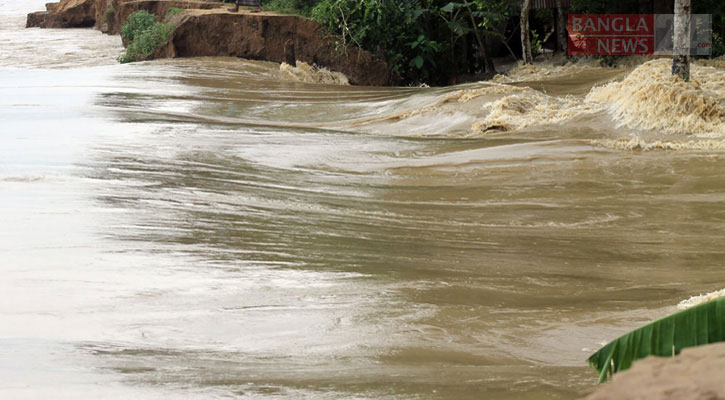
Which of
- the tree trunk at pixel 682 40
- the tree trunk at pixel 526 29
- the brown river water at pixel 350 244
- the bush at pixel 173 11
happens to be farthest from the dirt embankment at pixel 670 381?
the bush at pixel 173 11

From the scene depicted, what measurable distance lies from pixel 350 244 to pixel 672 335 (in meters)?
2.70

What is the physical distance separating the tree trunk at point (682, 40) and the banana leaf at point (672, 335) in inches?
276

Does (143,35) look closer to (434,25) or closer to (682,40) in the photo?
(434,25)

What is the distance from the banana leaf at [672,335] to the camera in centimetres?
164

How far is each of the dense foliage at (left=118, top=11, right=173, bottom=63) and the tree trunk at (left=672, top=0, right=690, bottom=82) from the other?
29.2 feet

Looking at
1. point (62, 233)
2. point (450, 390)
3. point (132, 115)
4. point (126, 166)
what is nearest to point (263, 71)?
→ point (132, 115)

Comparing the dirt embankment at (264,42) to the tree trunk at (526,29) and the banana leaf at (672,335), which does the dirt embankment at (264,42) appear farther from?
the banana leaf at (672,335)

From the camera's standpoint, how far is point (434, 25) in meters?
15.5

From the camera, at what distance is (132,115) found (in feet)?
27.3

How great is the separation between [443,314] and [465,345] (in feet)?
1.04

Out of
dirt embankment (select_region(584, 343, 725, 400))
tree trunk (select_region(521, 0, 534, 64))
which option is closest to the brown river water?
dirt embankment (select_region(584, 343, 725, 400))

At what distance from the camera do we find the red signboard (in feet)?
44.1

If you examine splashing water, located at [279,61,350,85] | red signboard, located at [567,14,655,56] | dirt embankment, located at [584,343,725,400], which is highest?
red signboard, located at [567,14,655,56]

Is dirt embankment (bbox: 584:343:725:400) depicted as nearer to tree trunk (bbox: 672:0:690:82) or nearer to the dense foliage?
tree trunk (bbox: 672:0:690:82)
